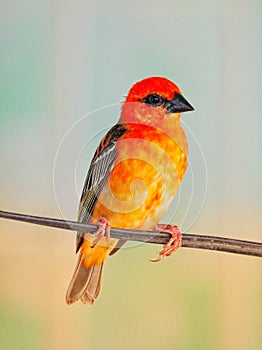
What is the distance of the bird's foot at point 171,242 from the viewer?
1.70m

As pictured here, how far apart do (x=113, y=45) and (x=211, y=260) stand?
2.31 ft

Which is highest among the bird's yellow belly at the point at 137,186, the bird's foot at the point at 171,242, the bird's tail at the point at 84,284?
the bird's yellow belly at the point at 137,186

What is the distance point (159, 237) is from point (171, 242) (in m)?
0.04

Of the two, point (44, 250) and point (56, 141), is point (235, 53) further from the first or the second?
point (44, 250)

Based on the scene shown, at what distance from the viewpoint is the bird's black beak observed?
1.71 metres

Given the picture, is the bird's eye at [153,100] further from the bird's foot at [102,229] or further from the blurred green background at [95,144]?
the bird's foot at [102,229]

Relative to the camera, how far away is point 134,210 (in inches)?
65.2

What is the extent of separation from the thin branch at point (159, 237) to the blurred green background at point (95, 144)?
2 centimetres

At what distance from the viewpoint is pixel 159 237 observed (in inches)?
67.1

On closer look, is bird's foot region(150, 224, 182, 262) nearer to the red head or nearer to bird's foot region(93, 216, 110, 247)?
bird's foot region(93, 216, 110, 247)

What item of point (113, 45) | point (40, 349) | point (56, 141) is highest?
point (113, 45)

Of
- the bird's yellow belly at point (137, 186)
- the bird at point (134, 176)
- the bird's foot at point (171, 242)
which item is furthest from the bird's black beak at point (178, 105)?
the bird's foot at point (171, 242)

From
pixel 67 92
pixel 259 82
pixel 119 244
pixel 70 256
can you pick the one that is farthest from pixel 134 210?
pixel 259 82

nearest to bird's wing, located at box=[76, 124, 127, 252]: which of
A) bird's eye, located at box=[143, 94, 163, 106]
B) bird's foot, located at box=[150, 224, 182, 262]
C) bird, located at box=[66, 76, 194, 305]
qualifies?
bird, located at box=[66, 76, 194, 305]
